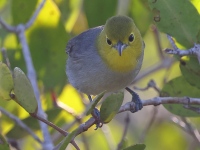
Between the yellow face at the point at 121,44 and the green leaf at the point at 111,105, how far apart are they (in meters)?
0.90

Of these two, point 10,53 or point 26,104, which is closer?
point 26,104

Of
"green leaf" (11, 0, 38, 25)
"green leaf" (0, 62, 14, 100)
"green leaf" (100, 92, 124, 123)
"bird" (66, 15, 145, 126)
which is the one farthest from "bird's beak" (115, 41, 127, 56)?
"green leaf" (0, 62, 14, 100)

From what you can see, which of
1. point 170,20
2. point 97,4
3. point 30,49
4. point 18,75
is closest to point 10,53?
point 30,49

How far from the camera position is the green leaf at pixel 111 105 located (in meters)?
1.91

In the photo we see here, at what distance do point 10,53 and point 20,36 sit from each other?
0.23 meters

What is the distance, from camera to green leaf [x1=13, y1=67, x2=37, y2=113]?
189 cm

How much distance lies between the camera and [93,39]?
10.6 ft

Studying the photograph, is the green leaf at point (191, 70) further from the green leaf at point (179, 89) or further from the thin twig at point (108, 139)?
the thin twig at point (108, 139)

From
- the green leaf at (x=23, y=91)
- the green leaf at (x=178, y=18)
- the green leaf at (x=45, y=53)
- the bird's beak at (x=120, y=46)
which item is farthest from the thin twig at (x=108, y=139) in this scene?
the green leaf at (x=23, y=91)

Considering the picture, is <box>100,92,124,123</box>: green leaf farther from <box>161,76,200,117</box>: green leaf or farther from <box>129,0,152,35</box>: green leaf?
<box>129,0,152,35</box>: green leaf

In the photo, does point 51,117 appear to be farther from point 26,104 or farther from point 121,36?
point 26,104

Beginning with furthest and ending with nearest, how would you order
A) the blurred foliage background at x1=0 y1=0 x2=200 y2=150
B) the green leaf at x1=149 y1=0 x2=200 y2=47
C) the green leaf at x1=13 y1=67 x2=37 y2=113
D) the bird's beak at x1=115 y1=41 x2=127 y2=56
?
1. the blurred foliage background at x1=0 y1=0 x2=200 y2=150
2. the bird's beak at x1=115 y1=41 x2=127 y2=56
3. the green leaf at x1=149 y1=0 x2=200 y2=47
4. the green leaf at x1=13 y1=67 x2=37 y2=113

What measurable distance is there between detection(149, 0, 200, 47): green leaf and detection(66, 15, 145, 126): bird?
0.40m

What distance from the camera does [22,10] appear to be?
122 inches
